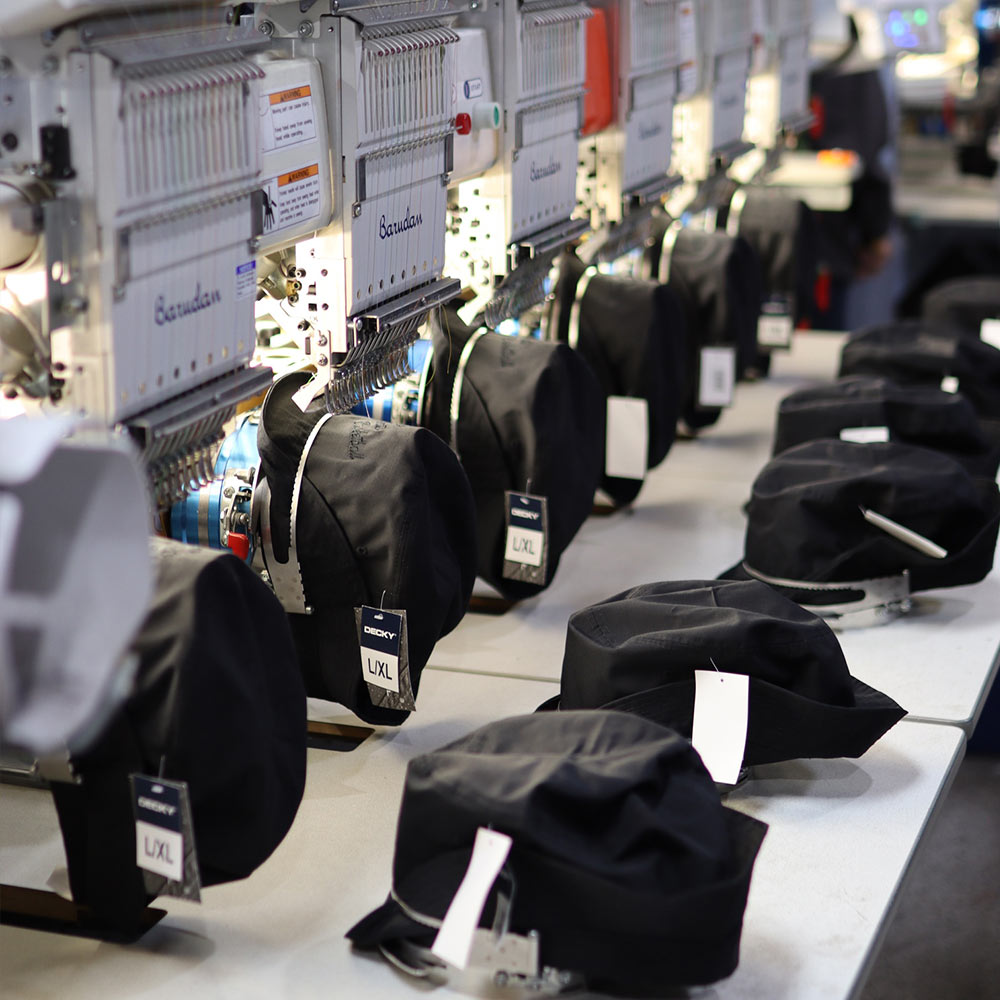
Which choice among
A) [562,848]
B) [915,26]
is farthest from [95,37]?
[915,26]

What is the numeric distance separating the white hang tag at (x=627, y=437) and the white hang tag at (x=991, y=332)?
1586 millimetres

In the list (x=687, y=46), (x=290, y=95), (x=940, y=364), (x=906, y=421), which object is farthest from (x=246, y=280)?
(x=940, y=364)

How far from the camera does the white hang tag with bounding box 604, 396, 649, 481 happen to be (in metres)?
3.28

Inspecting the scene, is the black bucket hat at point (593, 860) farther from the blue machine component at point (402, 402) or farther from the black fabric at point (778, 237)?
the black fabric at point (778, 237)

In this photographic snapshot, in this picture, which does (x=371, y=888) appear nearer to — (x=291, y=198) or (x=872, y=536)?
(x=291, y=198)

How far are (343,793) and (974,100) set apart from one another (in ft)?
20.8

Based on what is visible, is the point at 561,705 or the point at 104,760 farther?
the point at 561,705

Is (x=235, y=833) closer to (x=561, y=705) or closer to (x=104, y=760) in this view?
(x=104, y=760)

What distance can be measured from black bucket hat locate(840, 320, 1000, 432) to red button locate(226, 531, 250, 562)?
2237mm

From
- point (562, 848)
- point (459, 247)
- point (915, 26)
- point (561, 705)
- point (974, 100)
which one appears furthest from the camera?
point (974, 100)

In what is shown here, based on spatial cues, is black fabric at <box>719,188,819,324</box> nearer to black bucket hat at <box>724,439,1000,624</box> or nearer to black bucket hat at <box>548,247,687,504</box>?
black bucket hat at <box>548,247,687,504</box>

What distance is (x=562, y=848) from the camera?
1671 mm

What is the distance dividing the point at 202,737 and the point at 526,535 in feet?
3.67

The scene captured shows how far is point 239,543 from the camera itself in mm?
2213
